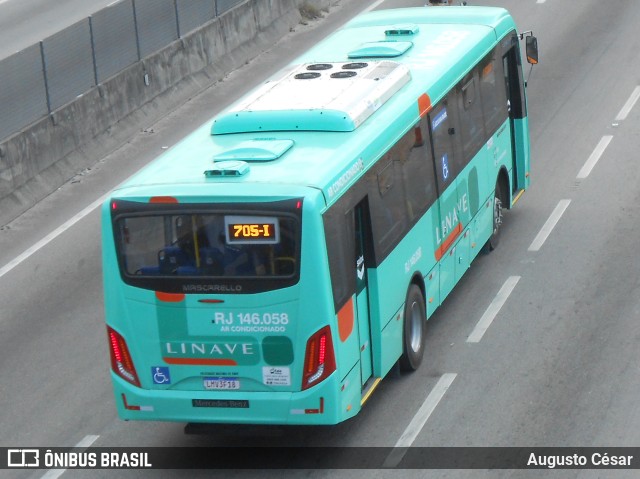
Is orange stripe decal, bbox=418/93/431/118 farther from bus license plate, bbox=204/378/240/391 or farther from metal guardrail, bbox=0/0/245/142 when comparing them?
metal guardrail, bbox=0/0/245/142

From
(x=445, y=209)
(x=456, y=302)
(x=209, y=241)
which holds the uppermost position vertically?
(x=209, y=241)

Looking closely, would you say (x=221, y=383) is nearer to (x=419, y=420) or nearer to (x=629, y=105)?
(x=419, y=420)

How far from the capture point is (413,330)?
14.0 metres

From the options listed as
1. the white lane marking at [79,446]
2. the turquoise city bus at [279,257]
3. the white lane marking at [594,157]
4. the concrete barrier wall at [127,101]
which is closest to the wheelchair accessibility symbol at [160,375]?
the turquoise city bus at [279,257]

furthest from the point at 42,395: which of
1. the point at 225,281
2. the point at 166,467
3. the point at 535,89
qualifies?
the point at 535,89

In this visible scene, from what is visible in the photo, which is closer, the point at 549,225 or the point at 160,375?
the point at 160,375

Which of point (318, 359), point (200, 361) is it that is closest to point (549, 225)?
point (318, 359)

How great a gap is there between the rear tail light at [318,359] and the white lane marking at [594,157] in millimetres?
9724

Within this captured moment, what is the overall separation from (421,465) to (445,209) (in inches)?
155

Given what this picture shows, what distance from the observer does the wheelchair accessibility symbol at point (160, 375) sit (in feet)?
38.4

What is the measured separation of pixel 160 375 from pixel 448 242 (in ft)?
15.2

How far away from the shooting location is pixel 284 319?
11.3 meters

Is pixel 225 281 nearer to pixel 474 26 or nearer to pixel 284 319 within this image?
pixel 284 319

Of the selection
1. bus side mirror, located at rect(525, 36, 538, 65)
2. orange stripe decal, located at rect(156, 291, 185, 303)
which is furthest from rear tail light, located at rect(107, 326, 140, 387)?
bus side mirror, located at rect(525, 36, 538, 65)
